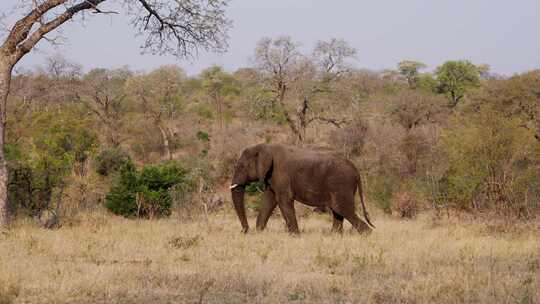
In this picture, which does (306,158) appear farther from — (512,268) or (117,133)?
(117,133)

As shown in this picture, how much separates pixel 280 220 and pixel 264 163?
4724 millimetres

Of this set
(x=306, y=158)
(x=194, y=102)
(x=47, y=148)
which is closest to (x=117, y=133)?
(x=194, y=102)

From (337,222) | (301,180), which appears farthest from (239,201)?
(337,222)

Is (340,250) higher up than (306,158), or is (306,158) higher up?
(306,158)

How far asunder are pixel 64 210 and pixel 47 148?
1592 millimetres

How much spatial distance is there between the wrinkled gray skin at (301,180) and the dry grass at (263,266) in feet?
2.09

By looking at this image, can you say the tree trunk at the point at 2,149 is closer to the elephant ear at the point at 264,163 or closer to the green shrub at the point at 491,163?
the elephant ear at the point at 264,163

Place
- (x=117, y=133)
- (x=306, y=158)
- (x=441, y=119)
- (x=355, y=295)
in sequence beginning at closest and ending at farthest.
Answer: (x=355, y=295), (x=306, y=158), (x=441, y=119), (x=117, y=133)

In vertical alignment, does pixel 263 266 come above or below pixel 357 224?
above

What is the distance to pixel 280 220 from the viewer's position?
17234 millimetres

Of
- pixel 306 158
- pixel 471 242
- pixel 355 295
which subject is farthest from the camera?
pixel 306 158

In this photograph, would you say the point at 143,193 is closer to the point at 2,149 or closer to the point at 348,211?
the point at 2,149

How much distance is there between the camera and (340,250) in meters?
9.62

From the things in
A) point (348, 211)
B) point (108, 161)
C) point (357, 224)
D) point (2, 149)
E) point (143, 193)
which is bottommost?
point (108, 161)
